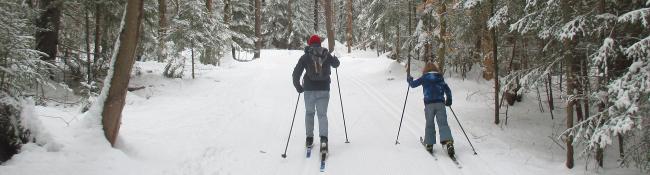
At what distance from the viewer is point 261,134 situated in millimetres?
9148

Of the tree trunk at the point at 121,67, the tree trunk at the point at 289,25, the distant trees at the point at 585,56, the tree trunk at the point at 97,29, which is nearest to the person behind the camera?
the distant trees at the point at 585,56

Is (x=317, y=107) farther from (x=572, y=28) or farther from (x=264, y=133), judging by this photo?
(x=572, y=28)

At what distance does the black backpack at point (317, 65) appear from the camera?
7859mm

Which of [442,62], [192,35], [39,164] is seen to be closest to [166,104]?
[192,35]

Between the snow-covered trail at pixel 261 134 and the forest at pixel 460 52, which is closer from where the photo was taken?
the forest at pixel 460 52

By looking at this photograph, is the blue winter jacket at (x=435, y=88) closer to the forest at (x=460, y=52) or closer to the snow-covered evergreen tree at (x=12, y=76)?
the forest at (x=460, y=52)

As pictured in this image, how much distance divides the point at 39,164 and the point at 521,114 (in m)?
10.7

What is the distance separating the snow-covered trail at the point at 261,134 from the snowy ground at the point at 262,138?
2 centimetres

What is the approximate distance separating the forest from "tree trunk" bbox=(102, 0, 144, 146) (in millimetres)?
13

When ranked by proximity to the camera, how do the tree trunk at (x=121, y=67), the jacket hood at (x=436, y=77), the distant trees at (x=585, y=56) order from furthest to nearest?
the jacket hood at (x=436, y=77) → the tree trunk at (x=121, y=67) → the distant trees at (x=585, y=56)

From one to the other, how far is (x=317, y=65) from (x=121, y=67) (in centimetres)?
307

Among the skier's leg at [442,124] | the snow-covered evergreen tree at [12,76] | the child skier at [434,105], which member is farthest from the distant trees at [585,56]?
the snow-covered evergreen tree at [12,76]

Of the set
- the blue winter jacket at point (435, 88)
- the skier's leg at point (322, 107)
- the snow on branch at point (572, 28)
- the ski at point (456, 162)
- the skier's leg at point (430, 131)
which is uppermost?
the snow on branch at point (572, 28)

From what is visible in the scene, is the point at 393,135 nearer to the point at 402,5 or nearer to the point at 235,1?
the point at 402,5
